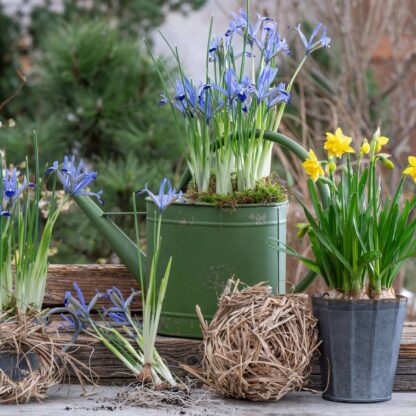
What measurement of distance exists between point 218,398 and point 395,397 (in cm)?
37

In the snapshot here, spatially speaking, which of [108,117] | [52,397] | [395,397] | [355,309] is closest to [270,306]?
[355,309]

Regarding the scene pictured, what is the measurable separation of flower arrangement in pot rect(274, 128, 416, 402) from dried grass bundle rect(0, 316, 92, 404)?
0.50 m

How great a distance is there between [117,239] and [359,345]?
66 cm

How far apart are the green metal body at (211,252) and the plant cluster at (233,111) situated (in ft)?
0.24

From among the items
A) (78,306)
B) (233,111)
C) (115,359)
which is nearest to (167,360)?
(115,359)

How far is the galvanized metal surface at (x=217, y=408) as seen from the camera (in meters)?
1.78

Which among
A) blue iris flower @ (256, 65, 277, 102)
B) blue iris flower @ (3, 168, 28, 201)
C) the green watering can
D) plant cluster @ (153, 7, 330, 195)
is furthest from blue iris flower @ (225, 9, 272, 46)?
blue iris flower @ (3, 168, 28, 201)

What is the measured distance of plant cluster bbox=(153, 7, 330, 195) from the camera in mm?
1978

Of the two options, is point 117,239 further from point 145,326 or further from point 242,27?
point 242,27

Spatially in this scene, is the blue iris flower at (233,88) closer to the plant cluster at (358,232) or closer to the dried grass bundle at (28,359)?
the plant cluster at (358,232)

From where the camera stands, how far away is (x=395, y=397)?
194 cm

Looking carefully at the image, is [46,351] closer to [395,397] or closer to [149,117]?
[395,397]

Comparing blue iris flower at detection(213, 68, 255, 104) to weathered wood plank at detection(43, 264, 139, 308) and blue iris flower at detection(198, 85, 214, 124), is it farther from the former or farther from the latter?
weathered wood plank at detection(43, 264, 139, 308)

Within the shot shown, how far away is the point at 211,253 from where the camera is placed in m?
1.99
